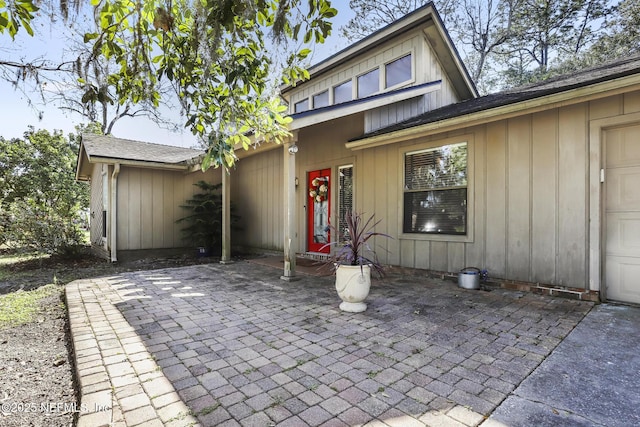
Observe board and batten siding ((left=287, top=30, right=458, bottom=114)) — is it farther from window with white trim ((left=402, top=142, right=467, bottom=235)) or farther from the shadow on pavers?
the shadow on pavers

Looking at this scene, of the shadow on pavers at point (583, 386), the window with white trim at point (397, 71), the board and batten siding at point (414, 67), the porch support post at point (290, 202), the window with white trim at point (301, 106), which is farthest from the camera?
the window with white trim at point (301, 106)

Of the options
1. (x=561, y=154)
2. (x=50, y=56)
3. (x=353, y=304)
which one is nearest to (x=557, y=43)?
(x=561, y=154)

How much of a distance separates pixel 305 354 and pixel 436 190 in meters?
3.69

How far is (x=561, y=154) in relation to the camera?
3.96 m

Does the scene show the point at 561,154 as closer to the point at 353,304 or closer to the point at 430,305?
the point at 430,305

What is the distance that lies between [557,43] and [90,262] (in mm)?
19601

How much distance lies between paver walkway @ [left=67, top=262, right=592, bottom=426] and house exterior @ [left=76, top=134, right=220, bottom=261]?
12.7 ft

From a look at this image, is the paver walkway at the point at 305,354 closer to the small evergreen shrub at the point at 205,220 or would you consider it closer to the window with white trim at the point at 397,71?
the small evergreen shrub at the point at 205,220

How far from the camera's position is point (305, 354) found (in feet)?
8.15

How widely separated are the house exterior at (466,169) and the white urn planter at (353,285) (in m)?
1.85

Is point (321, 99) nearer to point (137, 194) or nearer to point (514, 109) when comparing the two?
point (514, 109)

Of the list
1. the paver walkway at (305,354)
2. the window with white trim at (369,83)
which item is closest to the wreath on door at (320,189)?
the window with white trim at (369,83)

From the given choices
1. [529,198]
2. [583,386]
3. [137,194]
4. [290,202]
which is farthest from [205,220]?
[583,386]

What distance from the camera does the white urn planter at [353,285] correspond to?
3.45 metres
